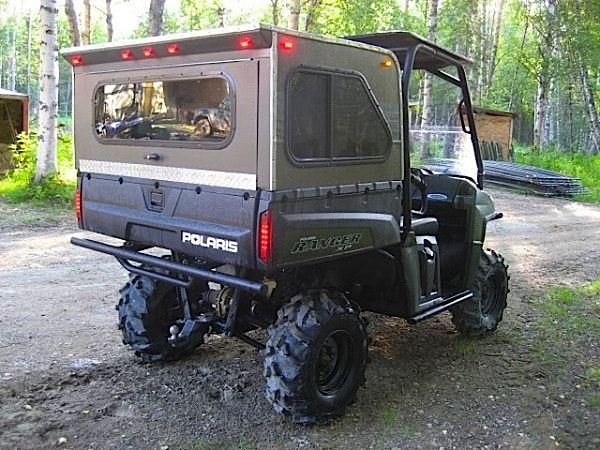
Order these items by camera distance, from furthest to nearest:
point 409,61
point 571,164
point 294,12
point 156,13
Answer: point 571,164 → point 294,12 → point 156,13 → point 409,61

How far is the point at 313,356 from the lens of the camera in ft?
12.5

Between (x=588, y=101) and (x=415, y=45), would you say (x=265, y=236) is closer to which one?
(x=415, y=45)

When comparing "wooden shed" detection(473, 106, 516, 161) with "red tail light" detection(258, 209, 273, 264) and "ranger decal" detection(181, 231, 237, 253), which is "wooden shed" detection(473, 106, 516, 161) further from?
"red tail light" detection(258, 209, 273, 264)

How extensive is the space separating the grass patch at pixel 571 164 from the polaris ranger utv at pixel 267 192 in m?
14.9

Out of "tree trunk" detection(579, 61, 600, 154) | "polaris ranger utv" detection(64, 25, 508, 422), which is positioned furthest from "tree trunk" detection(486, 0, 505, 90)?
"polaris ranger utv" detection(64, 25, 508, 422)

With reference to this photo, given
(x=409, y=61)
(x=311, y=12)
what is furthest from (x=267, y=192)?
(x=311, y=12)

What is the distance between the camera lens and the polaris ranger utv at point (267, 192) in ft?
11.3

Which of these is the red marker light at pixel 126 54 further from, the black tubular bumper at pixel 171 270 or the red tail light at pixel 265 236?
the red tail light at pixel 265 236

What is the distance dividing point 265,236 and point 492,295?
3.11 m

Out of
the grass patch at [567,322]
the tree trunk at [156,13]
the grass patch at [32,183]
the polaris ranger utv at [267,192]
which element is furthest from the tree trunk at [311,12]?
the polaris ranger utv at [267,192]

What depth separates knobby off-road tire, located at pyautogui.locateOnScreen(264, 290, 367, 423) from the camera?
377 cm

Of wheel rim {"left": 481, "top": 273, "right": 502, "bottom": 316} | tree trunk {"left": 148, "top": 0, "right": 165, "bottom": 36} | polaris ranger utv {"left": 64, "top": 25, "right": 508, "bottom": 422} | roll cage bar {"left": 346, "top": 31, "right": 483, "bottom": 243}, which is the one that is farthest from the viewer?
tree trunk {"left": 148, "top": 0, "right": 165, "bottom": 36}

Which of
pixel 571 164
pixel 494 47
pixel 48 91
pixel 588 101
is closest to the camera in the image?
pixel 48 91

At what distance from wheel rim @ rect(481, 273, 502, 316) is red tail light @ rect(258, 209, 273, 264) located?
9.51 feet
